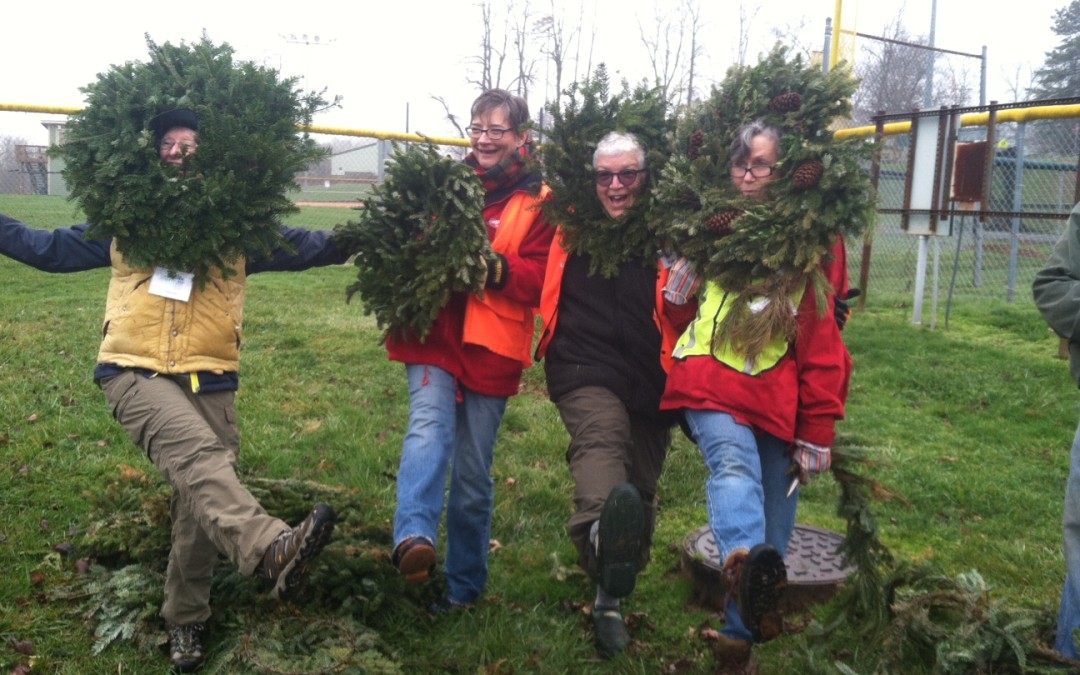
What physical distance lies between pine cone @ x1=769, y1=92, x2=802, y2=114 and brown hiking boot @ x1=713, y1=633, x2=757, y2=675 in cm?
219

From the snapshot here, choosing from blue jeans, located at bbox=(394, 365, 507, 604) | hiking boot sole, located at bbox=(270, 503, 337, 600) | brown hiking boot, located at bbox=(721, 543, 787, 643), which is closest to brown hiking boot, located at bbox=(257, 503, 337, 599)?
hiking boot sole, located at bbox=(270, 503, 337, 600)

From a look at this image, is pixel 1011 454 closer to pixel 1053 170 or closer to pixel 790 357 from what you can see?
pixel 790 357

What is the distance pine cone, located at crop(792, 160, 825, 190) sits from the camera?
12.5 feet

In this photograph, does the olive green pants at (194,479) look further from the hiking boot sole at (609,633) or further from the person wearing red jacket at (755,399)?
the person wearing red jacket at (755,399)

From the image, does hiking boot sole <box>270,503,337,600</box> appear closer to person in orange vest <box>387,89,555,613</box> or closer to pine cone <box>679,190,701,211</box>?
person in orange vest <box>387,89,555,613</box>

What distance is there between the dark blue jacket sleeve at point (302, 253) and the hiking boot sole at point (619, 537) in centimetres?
179

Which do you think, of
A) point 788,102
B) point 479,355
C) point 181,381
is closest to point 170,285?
point 181,381

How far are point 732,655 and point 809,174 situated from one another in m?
1.95

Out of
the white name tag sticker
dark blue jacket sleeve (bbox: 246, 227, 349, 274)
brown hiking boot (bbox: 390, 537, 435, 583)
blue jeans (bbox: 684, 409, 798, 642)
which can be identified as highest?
dark blue jacket sleeve (bbox: 246, 227, 349, 274)

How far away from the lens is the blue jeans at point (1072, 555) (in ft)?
11.4

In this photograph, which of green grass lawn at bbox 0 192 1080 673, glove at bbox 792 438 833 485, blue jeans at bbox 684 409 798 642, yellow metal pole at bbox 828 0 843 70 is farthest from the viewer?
yellow metal pole at bbox 828 0 843 70

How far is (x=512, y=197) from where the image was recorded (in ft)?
15.0

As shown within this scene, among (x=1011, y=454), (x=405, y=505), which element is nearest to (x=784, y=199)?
(x=405, y=505)

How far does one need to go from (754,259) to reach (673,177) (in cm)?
54
